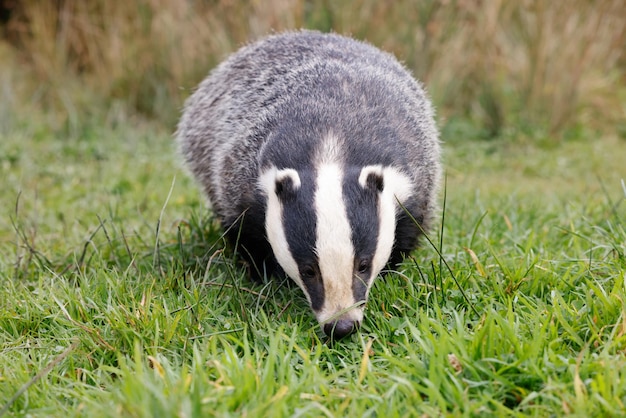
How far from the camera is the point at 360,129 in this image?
3.28 m

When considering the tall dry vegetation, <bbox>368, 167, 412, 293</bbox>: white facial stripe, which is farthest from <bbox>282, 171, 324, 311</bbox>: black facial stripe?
the tall dry vegetation

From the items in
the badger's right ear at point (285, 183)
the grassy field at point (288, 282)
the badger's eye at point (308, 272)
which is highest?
the badger's right ear at point (285, 183)

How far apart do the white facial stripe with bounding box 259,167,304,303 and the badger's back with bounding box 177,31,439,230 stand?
18 cm

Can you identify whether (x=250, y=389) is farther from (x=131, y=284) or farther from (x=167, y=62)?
(x=167, y=62)

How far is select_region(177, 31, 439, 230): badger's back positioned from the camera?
10.9 feet

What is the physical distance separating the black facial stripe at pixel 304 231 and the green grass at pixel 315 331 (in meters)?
0.17

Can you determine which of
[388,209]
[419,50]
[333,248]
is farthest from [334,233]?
[419,50]

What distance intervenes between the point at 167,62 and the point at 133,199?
3.42 m

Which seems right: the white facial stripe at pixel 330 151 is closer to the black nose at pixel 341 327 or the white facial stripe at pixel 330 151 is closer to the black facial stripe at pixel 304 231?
the black facial stripe at pixel 304 231

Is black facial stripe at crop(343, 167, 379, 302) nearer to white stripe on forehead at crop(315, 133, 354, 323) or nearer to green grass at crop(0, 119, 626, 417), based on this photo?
white stripe on forehead at crop(315, 133, 354, 323)

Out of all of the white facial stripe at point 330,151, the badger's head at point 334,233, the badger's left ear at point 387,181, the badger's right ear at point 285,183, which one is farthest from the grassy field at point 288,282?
the white facial stripe at point 330,151

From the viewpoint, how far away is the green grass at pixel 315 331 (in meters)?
2.24

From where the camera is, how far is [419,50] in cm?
813

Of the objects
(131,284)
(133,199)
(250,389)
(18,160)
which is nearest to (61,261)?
(131,284)
